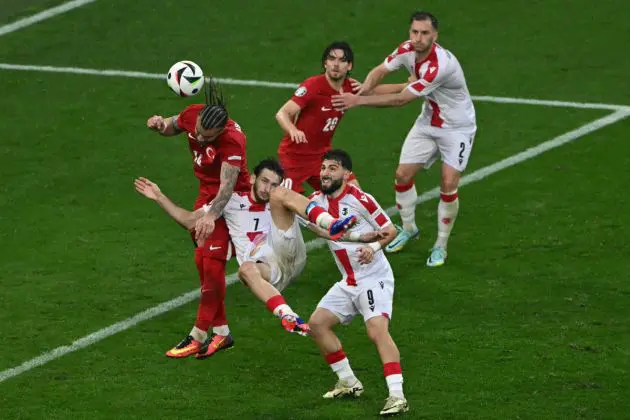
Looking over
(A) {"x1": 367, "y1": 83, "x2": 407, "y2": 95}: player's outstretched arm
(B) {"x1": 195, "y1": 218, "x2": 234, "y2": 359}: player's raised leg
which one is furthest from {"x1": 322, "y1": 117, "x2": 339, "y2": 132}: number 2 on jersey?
(B) {"x1": 195, "y1": 218, "x2": 234, "y2": 359}: player's raised leg

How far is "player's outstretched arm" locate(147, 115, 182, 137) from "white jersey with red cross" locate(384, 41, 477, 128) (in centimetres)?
291

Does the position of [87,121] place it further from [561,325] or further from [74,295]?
[561,325]

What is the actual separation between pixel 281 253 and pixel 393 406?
2.06 meters

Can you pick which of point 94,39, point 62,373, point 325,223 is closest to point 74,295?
point 62,373

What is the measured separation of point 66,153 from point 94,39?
4419mm

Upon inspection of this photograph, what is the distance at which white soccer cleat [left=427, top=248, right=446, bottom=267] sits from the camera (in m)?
16.2

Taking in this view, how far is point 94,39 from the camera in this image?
2384 centimetres

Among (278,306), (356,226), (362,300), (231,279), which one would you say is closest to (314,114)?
(231,279)

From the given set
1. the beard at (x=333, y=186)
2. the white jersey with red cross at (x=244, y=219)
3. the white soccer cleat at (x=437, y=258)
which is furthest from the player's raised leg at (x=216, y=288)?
the white soccer cleat at (x=437, y=258)

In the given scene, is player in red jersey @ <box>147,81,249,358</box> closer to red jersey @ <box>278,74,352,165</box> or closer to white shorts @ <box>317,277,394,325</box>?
Answer: white shorts @ <box>317,277,394,325</box>

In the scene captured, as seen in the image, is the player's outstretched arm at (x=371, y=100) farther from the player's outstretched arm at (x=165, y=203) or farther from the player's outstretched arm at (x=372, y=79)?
the player's outstretched arm at (x=165, y=203)

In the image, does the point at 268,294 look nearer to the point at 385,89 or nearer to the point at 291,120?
the point at 291,120

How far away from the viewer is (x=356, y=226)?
12.9 m

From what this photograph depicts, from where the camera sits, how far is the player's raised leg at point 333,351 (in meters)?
12.7
